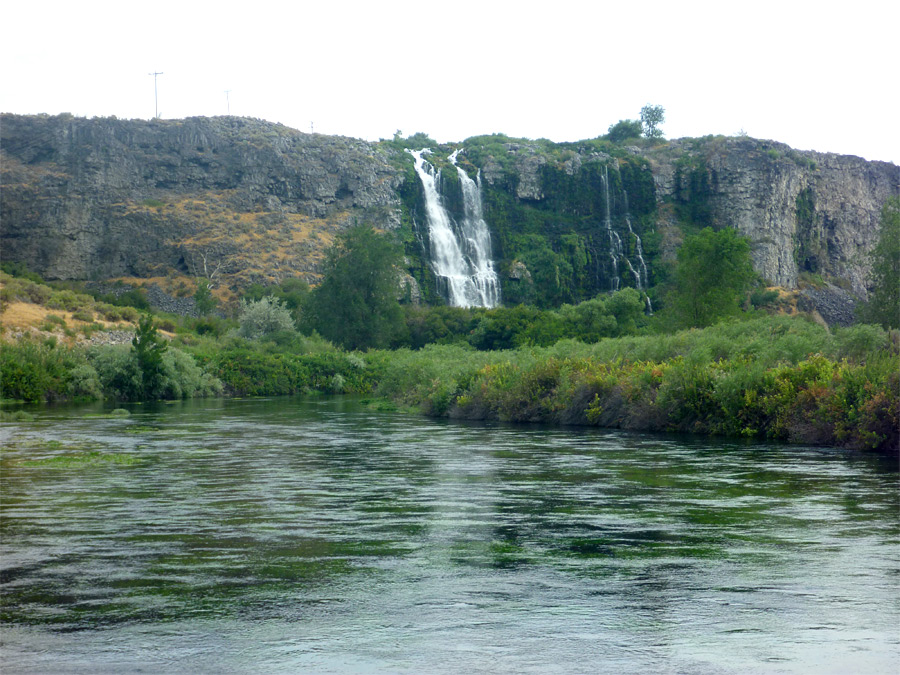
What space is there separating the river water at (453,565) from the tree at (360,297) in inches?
2121

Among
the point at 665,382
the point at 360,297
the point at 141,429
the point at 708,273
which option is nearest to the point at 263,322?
the point at 360,297

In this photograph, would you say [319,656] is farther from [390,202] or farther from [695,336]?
[390,202]

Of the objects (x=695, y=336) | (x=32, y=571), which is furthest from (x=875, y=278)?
(x=32, y=571)

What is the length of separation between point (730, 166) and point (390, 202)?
40.8 metres

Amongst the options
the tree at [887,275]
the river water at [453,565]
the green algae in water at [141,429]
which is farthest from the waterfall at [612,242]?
the river water at [453,565]

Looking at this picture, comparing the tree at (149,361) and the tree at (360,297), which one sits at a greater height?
the tree at (360,297)

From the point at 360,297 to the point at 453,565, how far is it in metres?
64.4

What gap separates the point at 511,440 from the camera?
23.7m

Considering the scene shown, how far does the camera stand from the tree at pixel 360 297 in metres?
73.2

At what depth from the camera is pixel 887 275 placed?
60125 millimetres

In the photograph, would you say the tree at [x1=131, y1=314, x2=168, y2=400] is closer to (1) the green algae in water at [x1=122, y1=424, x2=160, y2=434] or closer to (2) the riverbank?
(2) the riverbank

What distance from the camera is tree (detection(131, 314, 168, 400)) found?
4566 centimetres

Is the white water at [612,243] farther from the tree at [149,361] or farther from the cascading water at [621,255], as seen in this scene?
the tree at [149,361]

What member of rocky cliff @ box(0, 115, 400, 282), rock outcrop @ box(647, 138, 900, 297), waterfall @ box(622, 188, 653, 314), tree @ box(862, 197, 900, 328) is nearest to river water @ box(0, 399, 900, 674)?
tree @ box(862, 197, 900, 328)
